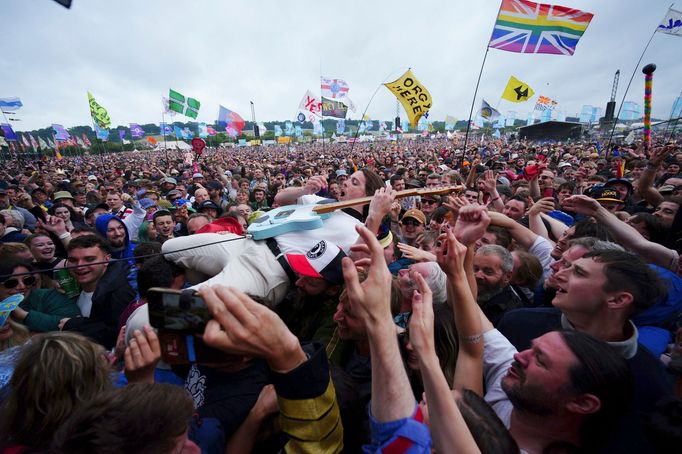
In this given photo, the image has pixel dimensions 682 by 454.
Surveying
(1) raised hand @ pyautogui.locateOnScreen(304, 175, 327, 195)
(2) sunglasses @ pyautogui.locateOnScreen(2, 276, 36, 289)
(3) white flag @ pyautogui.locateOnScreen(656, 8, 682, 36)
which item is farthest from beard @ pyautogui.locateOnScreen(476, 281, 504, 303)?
(3) white flag @ pyautogui.locateOnScreen(656, 8, 682, 36)

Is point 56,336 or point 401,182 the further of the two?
point 401,182

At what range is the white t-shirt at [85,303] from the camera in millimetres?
3125

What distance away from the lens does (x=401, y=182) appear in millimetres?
7762

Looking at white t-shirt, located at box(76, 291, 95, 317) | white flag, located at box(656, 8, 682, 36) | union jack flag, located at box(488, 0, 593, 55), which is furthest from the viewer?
white flag, located at box(656, 8, 682, 36)

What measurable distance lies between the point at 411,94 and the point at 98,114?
22.3 m

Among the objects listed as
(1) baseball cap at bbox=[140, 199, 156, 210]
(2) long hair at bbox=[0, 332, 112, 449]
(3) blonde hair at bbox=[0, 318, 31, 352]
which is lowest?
(3) blonde hair at bbox=[0, 318, 31, 352]

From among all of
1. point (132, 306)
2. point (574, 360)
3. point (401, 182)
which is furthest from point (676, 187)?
point (132, 306)

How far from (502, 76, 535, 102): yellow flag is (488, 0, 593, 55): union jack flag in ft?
13.4

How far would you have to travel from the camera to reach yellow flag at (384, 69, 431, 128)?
10.4m

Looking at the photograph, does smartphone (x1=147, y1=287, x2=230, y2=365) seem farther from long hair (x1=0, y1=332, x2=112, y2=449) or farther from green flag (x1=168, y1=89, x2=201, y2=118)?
green flag (x1=168, y1=89, x2=201, y2=118)

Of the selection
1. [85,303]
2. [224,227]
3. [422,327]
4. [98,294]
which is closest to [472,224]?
[422,327]

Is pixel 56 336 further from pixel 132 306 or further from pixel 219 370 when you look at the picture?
pixel 132 306

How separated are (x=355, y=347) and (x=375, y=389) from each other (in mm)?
1102

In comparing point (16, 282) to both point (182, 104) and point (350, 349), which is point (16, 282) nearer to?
point (350, 349)
